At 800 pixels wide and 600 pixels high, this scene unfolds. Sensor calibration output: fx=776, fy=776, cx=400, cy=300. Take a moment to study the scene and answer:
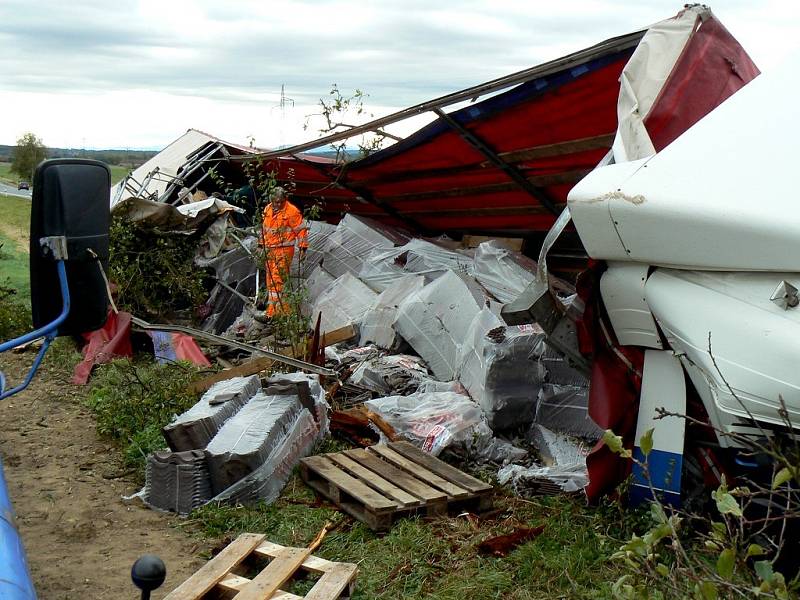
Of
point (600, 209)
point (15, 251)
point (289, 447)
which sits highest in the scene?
point (600, 209)

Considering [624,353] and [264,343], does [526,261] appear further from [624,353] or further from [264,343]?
[624,353]

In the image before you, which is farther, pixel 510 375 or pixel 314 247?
pixel 314 247

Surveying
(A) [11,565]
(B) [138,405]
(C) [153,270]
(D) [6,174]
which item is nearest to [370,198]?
(C) [153,270]

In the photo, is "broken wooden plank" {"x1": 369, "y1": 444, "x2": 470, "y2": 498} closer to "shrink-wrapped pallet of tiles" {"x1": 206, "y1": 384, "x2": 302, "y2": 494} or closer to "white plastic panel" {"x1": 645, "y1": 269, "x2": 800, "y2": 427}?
"shrink-wrapped pallet of tiles" {"x1": 206, "y1": 384, "x2": 302, "y2": 494}

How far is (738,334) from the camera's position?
324 centimetres

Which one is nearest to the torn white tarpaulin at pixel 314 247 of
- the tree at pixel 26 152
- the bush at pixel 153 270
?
the bush at pixel 153 270

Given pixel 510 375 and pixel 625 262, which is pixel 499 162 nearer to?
pixel 510 375

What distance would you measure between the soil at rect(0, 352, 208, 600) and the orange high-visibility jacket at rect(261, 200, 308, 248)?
2527 millimetres

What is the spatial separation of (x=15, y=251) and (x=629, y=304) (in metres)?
17.1

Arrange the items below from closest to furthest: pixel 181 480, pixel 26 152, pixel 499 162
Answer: pixel 181 480 < pixel 499 162 < pixel 26 152

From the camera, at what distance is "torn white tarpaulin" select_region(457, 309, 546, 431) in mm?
5633

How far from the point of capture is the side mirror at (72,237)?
228 cm

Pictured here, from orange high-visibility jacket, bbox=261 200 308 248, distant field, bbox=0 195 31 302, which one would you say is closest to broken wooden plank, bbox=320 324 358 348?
orange high-visibility jacket, bbox=261 200 308 248

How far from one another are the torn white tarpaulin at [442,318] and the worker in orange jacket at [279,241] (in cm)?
127
